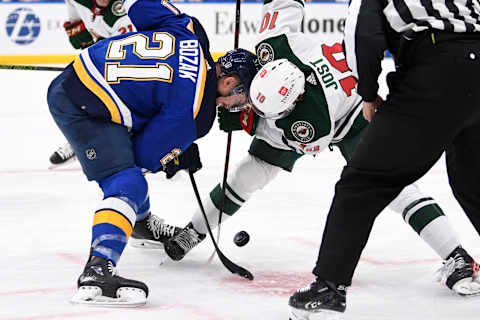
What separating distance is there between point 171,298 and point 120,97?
0.56m

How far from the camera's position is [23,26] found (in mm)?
8242

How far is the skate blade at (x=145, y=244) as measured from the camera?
278 cm

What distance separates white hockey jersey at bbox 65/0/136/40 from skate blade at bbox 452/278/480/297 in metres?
2.83

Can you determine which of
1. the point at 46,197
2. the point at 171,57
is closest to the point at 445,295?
the point at 171,57

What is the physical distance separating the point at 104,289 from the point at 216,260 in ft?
2.22

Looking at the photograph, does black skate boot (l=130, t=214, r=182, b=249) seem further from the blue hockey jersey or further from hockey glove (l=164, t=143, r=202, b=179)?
the blue hockey jersey

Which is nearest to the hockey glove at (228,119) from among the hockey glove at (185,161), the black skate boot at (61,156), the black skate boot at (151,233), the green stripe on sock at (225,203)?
the hockey glove at (185,161)

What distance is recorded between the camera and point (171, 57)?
220 centimetres

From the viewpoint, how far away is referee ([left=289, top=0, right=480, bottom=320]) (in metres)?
1.72

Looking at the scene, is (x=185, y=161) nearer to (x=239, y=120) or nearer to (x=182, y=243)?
(x=239, y=120)

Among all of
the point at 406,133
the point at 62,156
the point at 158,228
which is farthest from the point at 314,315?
the point at 62,156

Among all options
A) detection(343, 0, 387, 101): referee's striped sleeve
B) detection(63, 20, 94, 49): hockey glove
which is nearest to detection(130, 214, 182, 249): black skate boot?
detection(343, 0, 387, 101): referee's striped sleeve

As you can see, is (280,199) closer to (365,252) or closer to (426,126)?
(365,252)

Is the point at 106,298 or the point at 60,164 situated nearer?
the point at 106,298
